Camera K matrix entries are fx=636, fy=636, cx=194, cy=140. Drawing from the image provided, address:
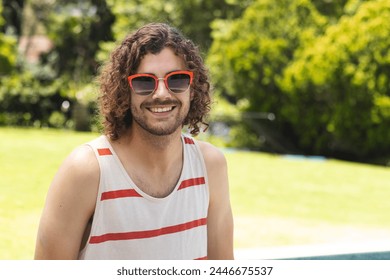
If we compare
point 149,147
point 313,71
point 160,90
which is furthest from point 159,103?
point 313,71

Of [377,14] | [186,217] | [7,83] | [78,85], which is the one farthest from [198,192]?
[78,85]

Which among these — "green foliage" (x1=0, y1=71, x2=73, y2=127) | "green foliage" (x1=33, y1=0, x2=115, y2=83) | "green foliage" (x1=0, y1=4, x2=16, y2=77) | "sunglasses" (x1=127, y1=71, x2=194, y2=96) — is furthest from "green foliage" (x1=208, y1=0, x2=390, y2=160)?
"sunglasses" (x1=127, y1=71, x2=194, y2=96)

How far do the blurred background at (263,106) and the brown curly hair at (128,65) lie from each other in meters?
3.77

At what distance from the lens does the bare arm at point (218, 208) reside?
2.11 m

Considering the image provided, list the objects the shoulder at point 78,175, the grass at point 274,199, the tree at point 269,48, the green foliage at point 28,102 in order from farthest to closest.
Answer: the green foliage at point 28,102 → the tree at point 269,48 → the grass at point 274,199 → the shoulder at point 78,175

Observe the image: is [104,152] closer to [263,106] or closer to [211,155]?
[211,155]

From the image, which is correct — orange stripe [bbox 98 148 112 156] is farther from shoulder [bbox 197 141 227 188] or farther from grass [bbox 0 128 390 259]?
grass [bbox 0 128 390 259]

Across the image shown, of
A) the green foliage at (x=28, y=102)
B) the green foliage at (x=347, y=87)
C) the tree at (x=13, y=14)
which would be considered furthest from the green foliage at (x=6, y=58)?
the green foliage at (x=347, y=87)

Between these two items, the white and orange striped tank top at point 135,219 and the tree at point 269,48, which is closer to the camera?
the white and orange striped tank top at point 135,219

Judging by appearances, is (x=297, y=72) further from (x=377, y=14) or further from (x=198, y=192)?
(x=198, y=192)

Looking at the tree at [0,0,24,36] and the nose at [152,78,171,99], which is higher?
the tree at [0,0,24,36]

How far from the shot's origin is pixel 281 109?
66.0 ft

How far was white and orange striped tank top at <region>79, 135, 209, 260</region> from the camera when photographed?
189cm

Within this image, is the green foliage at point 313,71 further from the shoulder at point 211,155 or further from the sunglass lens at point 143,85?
the sunglass lens at point 143,85
